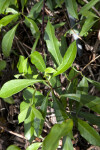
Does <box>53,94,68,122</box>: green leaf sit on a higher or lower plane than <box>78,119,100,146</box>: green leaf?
higher

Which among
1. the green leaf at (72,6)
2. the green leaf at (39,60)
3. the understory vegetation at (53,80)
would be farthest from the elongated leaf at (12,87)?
the green leaf at (72,6)

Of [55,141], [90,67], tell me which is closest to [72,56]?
[55,141]

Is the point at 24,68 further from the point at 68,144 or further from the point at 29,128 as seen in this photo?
the point at 68,144

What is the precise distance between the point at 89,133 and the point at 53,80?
1.72 feet

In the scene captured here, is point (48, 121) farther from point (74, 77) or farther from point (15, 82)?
point (15, 82)

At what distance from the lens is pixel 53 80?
154 centimetres

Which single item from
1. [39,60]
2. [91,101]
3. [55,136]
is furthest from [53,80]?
[55,136]

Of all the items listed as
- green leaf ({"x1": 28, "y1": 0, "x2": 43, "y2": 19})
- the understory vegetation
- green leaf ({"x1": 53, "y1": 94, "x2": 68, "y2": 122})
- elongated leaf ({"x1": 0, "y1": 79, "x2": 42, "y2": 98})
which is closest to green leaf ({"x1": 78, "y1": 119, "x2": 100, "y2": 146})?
the understory vegetation

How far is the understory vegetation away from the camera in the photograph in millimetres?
1188

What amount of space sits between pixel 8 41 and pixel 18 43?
55cm

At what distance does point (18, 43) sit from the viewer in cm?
221

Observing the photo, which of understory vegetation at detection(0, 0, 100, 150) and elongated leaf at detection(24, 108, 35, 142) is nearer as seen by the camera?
understory vegetation at detection(0, 0, 100, 150)

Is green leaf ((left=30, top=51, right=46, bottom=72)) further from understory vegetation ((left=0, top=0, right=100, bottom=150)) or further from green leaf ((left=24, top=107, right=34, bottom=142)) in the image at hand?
green leaf ((left=24, top=107, right=34, bottom=142))

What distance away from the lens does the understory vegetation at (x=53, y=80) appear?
1188mm
